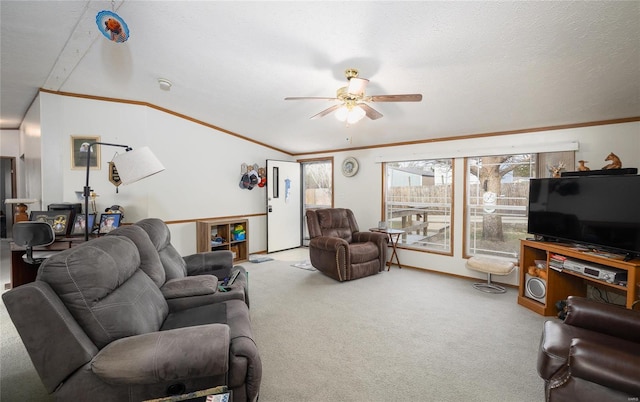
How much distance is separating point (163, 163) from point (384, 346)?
4.03m

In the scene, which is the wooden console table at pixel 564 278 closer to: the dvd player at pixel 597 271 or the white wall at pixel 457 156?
the dvd player at pixel 597 271

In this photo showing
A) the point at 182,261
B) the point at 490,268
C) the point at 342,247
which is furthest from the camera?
the point at 342,247

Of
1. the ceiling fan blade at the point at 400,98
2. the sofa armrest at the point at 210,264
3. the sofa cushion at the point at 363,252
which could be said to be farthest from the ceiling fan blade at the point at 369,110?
the sofa armrest at the point at 210,264

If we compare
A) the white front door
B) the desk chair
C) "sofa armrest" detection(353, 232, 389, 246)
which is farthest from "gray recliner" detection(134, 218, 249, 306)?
the white front door

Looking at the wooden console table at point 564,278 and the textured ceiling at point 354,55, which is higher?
the textured ceiling at point 354,55

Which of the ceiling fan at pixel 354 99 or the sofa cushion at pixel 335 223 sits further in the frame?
the sofa cushion at pixel 335 223

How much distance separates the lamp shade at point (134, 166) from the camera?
2256 millimetres

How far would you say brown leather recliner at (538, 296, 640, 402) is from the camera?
1.22 m

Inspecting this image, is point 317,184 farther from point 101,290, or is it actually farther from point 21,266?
point 101,290

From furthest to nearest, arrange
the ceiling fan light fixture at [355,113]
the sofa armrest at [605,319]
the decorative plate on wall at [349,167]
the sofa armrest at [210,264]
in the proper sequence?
the decorative plate on wall at [349,167]
the sofa armrest at [210,264]
the ceiling fan light fixture at [355,113]
the sofa armrest at [605,319]

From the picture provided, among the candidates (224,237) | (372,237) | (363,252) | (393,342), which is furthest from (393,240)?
(224,237)

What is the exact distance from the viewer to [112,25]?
2.01m

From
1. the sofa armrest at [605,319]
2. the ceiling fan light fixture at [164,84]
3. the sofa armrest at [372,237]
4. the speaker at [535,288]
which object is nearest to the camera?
the sofa armrest at [605,319]

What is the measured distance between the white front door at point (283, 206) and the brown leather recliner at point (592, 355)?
4770 millimetres
